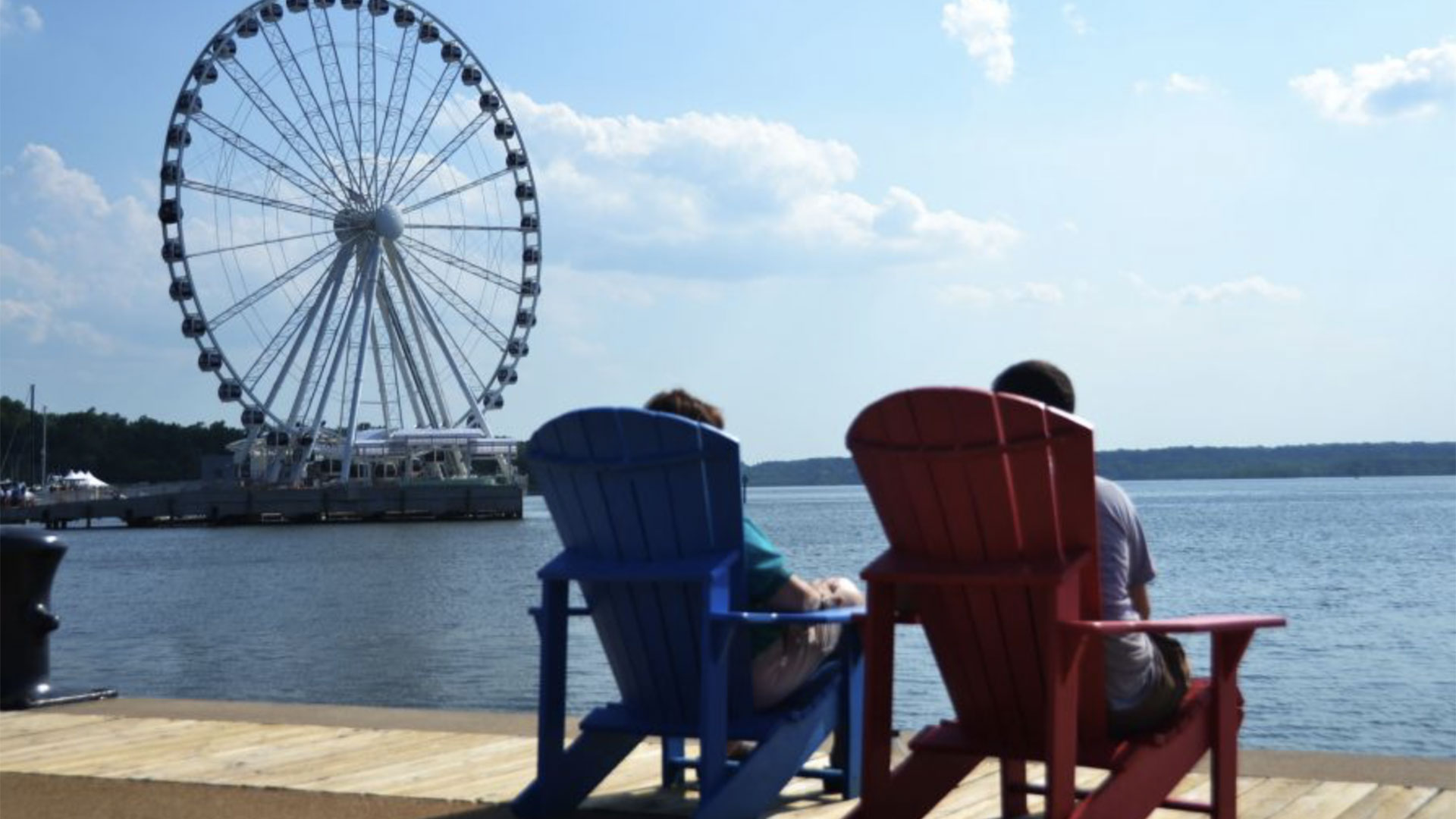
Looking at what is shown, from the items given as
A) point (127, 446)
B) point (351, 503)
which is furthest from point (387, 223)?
point (127, 446)

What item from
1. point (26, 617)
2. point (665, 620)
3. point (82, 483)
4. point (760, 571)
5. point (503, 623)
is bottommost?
point (503, 623)

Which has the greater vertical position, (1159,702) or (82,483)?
(82,483)

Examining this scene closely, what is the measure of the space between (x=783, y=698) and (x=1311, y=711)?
32.0ft

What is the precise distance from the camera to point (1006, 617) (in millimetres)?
3543

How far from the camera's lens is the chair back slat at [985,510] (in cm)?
338

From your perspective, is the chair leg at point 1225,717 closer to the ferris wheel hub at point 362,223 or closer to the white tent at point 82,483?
the ferris wheel hub at point 362,223

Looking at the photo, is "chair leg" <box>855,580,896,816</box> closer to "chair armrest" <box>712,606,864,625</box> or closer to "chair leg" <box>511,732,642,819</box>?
"chair armrest" <box>712,606,864,625</box>

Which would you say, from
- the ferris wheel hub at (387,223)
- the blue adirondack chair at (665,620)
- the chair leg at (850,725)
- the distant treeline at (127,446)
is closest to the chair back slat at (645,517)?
the blue adirondack chair at (665,620)

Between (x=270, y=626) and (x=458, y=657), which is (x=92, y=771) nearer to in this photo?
(x=458, y=657)

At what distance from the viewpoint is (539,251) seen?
4822cm

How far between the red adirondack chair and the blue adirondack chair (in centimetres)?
45

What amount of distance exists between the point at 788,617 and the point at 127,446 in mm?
120089

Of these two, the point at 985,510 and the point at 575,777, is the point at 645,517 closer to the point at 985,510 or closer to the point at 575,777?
the point at 575,777

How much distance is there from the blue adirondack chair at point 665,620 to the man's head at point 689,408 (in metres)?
0.21
